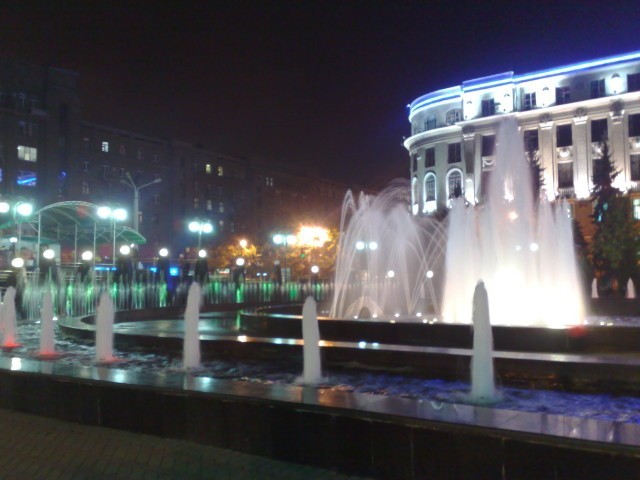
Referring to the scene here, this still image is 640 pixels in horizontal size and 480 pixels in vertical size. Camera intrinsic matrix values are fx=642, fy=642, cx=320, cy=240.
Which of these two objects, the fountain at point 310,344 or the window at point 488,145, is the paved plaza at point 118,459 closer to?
the fountain at point 310,344

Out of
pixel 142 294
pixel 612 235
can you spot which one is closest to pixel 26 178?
pixel 142 294

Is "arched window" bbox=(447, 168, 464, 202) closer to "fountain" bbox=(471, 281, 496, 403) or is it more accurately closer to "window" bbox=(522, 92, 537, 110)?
"window" bbox=(522, 92, 537, 110)

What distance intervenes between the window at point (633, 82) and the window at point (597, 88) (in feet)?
6.83

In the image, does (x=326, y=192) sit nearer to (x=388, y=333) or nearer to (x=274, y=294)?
(x=274, y=294)

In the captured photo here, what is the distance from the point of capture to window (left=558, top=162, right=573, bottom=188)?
190ft

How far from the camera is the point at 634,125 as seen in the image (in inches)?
2135

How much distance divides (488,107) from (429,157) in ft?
29.8

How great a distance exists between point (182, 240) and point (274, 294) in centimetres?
4866

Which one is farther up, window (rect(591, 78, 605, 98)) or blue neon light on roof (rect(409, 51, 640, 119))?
blue neon light on roof (rect(409, 51, 640, 119))

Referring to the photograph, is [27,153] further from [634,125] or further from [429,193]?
[634,125]

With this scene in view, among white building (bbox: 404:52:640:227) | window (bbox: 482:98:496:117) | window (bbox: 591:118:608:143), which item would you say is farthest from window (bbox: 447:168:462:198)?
window (bbox: 591:118:608:143)

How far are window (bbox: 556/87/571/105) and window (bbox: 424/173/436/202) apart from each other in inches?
590

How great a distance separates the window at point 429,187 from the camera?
6812 centimetres

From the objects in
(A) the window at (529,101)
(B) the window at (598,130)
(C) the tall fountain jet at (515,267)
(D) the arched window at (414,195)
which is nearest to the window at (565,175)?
(B) the window at (598,130)
